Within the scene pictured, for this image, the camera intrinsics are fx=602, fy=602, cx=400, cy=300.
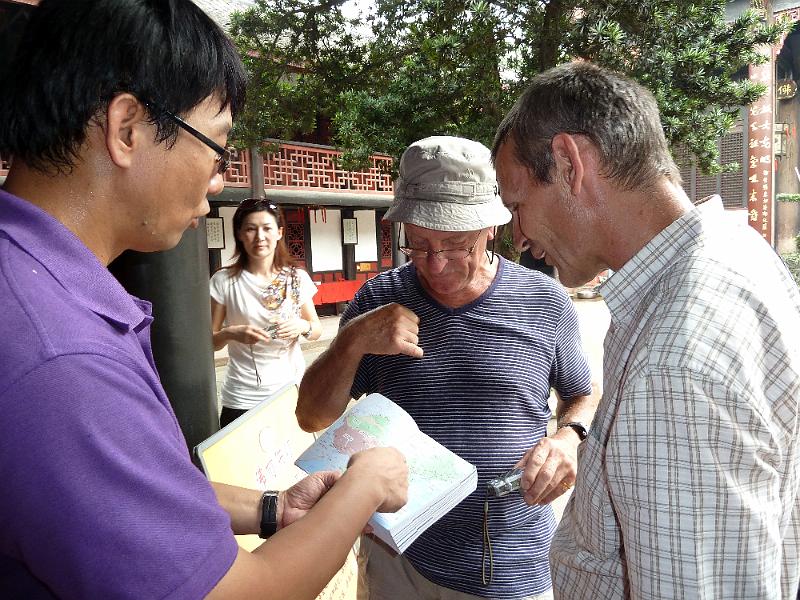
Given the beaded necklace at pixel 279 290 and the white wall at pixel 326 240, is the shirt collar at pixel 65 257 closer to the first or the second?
the beaded necklace at pixel 279 290

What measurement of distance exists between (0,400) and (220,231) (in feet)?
38.0

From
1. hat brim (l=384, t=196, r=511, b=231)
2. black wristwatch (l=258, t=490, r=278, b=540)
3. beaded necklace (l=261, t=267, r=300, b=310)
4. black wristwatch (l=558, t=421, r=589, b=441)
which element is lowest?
black wristwatch (l=258, t=490, r=278, b=540)

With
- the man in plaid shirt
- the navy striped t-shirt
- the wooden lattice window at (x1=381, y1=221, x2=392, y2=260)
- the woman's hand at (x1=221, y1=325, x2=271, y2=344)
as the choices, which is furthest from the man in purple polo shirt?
the wooden lattice window at (x1=381, y1=221, x2=392, y2=260)

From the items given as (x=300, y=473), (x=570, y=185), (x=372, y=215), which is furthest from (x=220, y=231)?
(x=570, y=185)

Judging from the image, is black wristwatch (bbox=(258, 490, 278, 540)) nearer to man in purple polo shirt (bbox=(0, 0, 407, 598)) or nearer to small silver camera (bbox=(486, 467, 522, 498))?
man in purple polo shirt (bbox=(0, 0, 407, 598))

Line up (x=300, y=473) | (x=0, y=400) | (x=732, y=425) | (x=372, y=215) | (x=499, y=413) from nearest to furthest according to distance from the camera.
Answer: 1. (x=0, y=400)
2. (x=732, y=425)
3. (x=499, y=413)
4. (x=300, y=473)
5. (x=372, y=215)

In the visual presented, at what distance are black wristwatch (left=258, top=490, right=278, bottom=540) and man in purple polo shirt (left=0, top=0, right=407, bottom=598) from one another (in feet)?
1.06

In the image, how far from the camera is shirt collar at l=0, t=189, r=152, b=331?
0.75 m

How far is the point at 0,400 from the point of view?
622 millimetres

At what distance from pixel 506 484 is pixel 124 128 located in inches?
50.6

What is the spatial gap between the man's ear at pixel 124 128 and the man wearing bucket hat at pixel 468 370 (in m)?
0.97

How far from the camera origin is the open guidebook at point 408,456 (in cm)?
136

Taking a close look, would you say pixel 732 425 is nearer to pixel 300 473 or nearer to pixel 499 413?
pixel 499 413

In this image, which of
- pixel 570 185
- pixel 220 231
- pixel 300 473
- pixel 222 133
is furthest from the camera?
pixel 220 231
